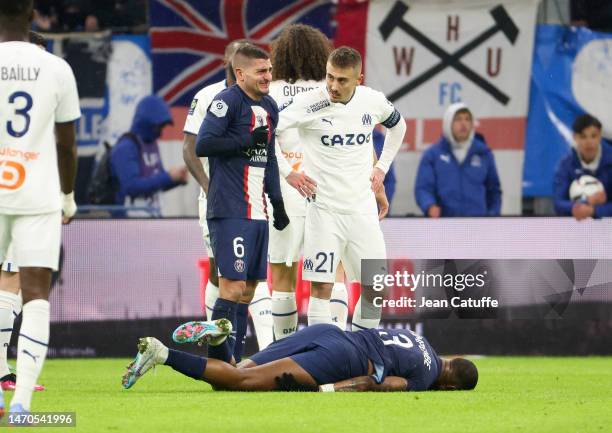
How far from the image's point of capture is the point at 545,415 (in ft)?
24.5

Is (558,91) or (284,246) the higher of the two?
(558,91)

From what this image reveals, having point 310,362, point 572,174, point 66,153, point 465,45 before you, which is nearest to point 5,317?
point 310,362

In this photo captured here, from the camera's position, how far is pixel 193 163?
35.4ft

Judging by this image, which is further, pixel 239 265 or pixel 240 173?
pixel 240 173

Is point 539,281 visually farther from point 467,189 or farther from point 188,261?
point 188,261

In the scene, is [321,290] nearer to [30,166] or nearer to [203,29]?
[30,166]

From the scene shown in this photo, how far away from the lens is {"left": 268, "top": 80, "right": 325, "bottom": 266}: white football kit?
10570 millimetres

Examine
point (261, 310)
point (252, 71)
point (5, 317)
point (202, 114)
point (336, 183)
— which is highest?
point (252, 71)

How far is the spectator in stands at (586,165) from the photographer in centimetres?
1382

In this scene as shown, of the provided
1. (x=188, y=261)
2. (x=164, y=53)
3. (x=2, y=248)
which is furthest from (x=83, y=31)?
(x=2, y=248)

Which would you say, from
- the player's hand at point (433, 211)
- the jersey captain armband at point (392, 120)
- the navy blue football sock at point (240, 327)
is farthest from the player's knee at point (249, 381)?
the player's hand at point (433, 211)

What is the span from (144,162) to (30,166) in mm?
7290

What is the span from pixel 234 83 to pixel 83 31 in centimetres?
441

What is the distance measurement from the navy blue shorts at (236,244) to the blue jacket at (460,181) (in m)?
4.73
